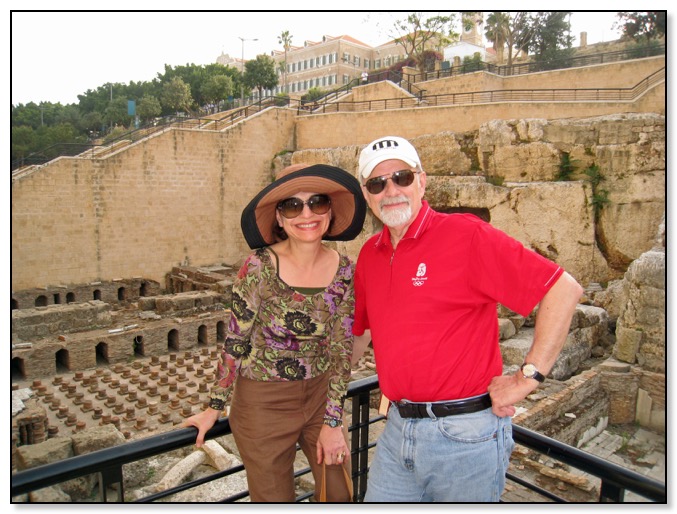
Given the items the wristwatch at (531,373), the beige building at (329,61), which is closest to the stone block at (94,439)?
the wristwatch at (531,373)

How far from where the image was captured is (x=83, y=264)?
19.5 metres

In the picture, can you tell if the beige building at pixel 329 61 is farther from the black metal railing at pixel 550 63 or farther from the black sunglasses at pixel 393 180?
the black sunglasses at pixel 393 180

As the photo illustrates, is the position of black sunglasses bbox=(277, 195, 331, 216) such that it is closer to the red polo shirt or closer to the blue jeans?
the red polo shirt

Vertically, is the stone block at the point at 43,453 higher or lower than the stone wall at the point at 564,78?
lower

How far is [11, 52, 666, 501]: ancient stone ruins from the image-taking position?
33.1ft

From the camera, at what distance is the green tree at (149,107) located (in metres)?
41.5

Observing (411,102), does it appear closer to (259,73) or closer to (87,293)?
(87,293)

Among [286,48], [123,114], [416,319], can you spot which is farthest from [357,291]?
[286,48]

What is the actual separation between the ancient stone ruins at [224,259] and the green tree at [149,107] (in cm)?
2132

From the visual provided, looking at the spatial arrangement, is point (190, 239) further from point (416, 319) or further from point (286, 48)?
point (286, 48)

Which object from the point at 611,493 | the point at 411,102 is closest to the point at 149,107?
the point at 411,102

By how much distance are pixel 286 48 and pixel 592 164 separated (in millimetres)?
39597

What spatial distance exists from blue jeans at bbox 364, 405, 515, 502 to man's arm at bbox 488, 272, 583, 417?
0.11m

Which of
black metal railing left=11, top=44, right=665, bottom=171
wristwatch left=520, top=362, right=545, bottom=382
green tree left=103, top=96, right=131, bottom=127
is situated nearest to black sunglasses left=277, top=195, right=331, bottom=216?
wristwatch left=520, top=362, right=545, bottom=382
